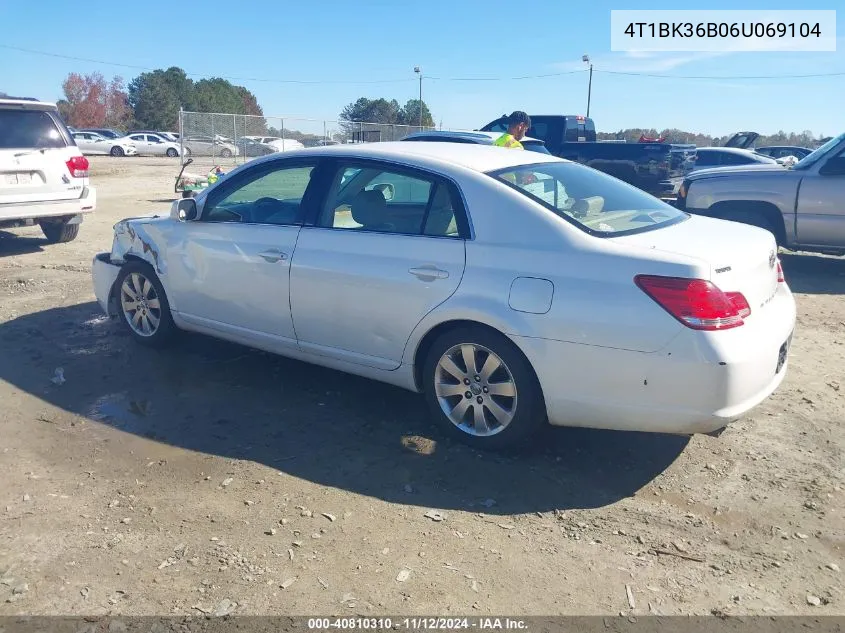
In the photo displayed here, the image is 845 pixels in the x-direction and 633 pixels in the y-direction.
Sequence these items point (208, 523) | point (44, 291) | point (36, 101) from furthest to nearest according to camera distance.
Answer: point (36, 101) < point (44, 291) < point (208, 523)

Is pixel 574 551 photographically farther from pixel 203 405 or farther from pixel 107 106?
pixel 107 106

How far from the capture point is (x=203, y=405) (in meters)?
4.78

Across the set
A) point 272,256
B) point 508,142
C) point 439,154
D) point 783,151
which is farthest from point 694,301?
point 783,151

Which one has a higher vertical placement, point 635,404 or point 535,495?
point 635,404

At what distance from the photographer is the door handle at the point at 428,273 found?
4055mm

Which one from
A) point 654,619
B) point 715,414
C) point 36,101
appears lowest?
point 654,619

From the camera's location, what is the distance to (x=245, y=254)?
4945 millimetres

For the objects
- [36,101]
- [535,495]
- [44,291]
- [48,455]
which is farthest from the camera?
[36,101]

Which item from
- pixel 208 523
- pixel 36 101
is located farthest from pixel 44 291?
pixel 208 523

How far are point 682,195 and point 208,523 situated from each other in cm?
813

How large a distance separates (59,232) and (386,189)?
25.2ft

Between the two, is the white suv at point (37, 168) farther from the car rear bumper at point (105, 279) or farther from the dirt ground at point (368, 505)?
the dirt ground at point (368, 505)

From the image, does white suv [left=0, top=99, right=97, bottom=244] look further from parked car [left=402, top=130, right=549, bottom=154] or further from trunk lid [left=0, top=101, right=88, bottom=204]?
parked car [left=402, top=130, right=549, bottom=154]

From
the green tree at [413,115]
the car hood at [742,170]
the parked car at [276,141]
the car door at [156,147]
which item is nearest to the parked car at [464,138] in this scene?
the car hood at [742,170]
